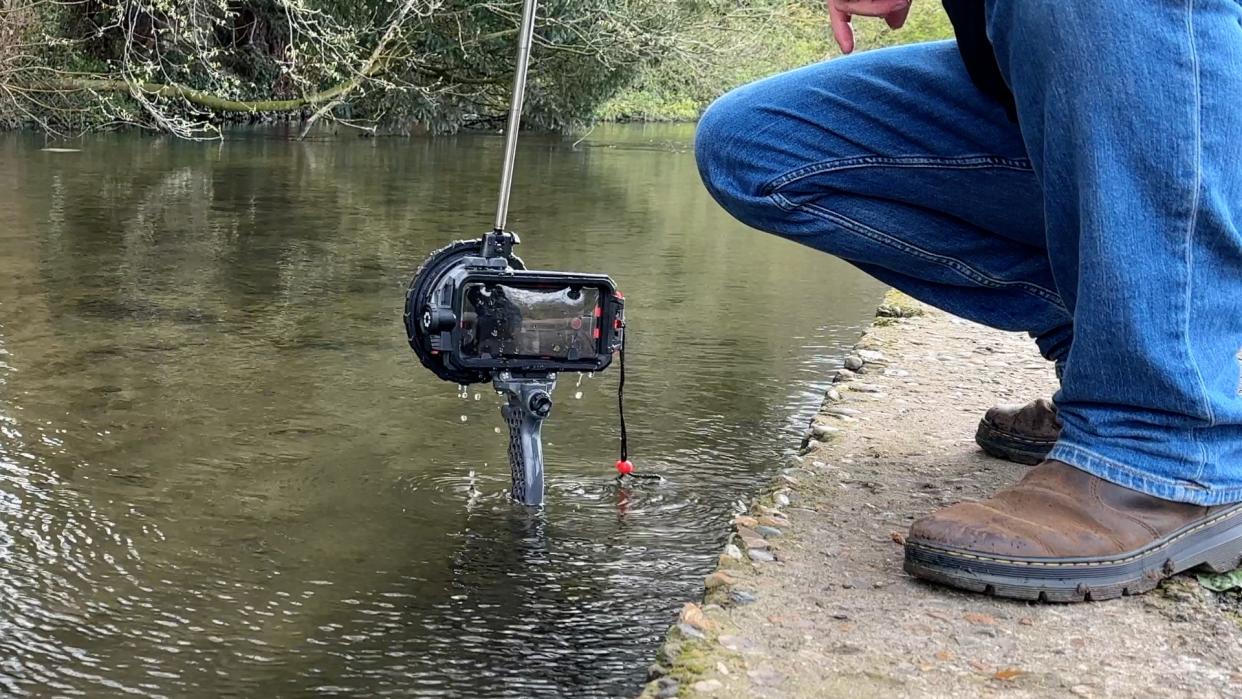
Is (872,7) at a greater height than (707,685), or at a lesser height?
greater

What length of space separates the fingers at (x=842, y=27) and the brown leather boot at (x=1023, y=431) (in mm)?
768

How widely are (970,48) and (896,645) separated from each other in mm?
911

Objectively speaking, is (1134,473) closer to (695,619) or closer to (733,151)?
(695,619)

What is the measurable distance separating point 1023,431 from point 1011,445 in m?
0.03

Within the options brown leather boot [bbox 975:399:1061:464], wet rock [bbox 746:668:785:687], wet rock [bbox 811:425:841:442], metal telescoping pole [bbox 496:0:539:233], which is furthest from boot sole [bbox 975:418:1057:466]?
wet rock [bbox 746:668:785:687]

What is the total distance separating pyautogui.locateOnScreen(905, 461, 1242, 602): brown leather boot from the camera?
6.39 feet

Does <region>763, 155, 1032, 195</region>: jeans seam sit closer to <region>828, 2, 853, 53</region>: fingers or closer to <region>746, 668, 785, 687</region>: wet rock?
<region>828, 2, 853, 53</region>: fingers

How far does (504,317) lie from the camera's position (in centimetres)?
254

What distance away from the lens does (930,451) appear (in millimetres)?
2768

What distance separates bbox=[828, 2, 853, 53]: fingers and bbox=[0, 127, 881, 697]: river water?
905mm

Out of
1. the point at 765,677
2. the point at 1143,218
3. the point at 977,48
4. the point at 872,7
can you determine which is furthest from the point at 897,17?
the point at 765,677

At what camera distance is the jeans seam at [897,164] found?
2.30m

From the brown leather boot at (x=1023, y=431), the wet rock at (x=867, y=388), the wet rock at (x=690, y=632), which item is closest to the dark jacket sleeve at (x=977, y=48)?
the brown leather boot at (x=1023, y=431)

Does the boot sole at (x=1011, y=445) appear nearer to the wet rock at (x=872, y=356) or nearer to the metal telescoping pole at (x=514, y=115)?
the wet rock at (x=872, y=356)
